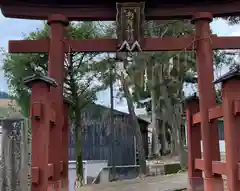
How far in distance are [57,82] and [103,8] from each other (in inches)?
64.2

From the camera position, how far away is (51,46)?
579 centimetres

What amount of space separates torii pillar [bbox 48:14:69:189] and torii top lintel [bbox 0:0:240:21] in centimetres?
26

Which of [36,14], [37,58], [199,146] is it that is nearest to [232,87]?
[199,146]

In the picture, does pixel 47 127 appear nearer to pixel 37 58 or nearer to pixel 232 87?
pixel 232 87

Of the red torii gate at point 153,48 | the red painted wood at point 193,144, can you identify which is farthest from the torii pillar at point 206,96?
the red painted wood at point 193,144

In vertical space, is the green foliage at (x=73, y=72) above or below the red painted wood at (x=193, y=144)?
above

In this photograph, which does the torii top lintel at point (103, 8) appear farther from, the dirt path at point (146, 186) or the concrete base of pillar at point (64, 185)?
the dirt path at point (146, 186)

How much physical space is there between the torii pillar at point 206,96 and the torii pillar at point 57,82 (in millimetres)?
2291

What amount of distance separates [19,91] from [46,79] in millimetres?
11967

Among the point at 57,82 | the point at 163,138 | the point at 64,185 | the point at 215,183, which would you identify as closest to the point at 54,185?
the point at 64,185

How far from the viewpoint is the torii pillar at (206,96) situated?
5.19 metres

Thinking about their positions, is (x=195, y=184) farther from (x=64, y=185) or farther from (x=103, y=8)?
(x=103, y=8)

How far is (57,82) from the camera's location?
5.58m

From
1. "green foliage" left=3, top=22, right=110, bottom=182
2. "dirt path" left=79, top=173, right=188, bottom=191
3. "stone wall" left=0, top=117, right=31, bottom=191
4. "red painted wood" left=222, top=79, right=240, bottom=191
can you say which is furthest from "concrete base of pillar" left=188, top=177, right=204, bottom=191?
"green foliage" left=3, top=22, right=110, bottom=182
